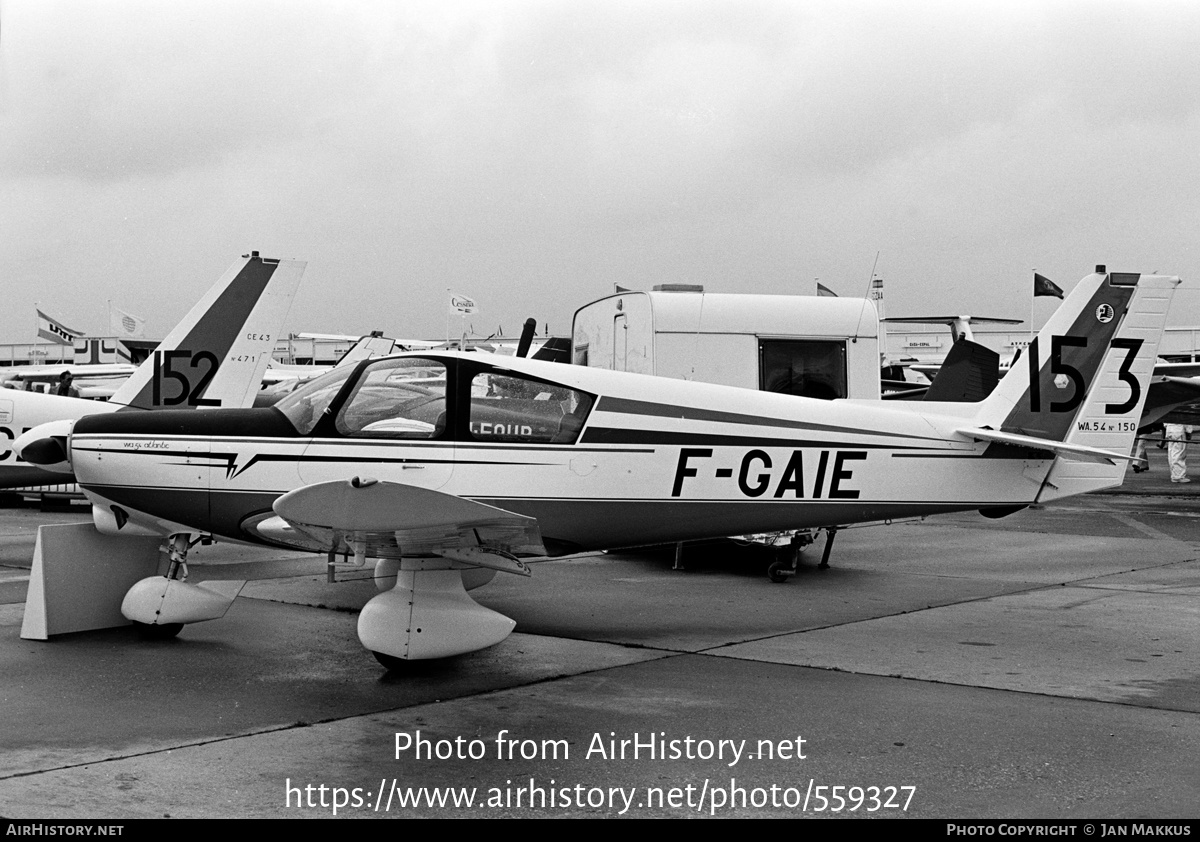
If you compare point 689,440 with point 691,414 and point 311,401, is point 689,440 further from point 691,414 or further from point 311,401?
point 311,401

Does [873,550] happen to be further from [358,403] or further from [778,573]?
[358,403]

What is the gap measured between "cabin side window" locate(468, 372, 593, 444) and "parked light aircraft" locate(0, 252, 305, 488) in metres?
6.68

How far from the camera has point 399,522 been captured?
5.89 meters

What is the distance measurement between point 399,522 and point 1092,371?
4850 mm

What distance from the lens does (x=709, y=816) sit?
4.50 m

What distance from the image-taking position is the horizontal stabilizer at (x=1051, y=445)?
7555 mm

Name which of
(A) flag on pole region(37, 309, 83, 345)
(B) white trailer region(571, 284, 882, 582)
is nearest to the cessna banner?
(B) white trailer region(571, 284, 882, 582)

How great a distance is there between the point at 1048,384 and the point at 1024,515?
9.47 metres

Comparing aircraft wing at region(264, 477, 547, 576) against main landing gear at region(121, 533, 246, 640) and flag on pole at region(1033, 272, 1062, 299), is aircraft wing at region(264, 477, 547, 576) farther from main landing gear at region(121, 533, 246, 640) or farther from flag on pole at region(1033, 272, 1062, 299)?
flag on pole at region(1033, 272, 1062, 299)

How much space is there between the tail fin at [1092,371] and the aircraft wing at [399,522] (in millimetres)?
3452

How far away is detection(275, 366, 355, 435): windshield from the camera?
726 centimetres

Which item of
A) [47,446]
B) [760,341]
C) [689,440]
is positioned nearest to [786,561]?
[760,341]
